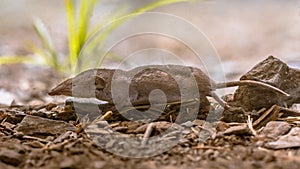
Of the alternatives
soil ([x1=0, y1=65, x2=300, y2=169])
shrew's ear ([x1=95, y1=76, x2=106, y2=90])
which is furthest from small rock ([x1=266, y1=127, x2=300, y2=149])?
shrew's ear ([x1=95, y1=76, x2=106, y2=90])

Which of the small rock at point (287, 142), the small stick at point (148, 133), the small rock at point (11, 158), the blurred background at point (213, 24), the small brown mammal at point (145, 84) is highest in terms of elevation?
the blurred background at point (213, 24)

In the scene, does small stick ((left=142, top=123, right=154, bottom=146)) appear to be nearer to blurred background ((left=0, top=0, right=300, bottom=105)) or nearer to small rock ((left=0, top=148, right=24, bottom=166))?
small rock ((left=0, top=148, right=24, bottom=166))

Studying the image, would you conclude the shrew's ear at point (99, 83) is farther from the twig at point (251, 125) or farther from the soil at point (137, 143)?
the twig at point (251, 125)

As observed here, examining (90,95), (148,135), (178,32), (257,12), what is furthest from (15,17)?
(148,135)

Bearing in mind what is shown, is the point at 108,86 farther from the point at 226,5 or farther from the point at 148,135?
the point at 226,5

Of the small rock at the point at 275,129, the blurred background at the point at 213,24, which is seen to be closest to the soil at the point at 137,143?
the small rock at the point at 275,129

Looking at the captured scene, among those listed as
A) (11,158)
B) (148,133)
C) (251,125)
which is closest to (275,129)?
(251,125)
